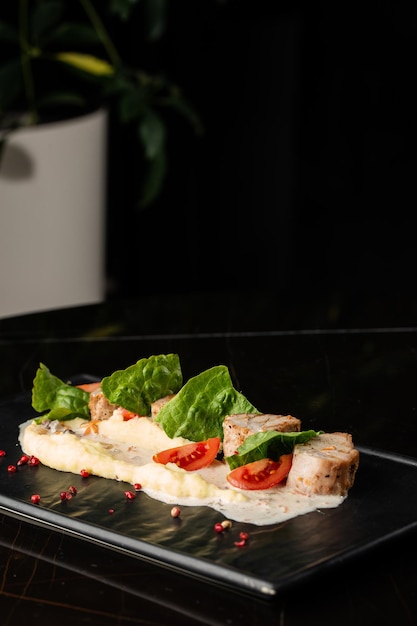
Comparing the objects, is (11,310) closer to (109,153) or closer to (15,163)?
(15,163)

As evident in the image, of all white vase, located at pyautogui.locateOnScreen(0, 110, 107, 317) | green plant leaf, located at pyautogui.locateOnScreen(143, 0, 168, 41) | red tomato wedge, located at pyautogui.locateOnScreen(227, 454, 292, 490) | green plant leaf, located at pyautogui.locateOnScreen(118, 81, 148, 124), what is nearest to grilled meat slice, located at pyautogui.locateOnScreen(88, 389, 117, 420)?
red tomato wedge, located at pyautogui.locateOnScreen(227, 454, 292, 490)

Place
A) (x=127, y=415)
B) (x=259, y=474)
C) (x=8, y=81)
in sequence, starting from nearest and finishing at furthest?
(x=259, y=474) < (x=127, y=415) < (x=8, y=81)

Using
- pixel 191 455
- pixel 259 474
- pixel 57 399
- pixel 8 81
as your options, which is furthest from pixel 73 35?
pixel 259 474

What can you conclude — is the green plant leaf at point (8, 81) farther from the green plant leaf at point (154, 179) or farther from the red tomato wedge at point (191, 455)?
the red tomato wedge at point (191, 455)

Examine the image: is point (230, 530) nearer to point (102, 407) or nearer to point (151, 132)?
point (102, 407)

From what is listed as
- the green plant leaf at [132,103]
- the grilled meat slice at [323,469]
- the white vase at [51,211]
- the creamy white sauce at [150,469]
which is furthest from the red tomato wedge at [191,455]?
the white vase at [51,211]

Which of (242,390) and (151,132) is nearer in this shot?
(242,390)

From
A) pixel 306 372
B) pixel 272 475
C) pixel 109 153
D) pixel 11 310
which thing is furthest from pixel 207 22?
pixel 272 475
